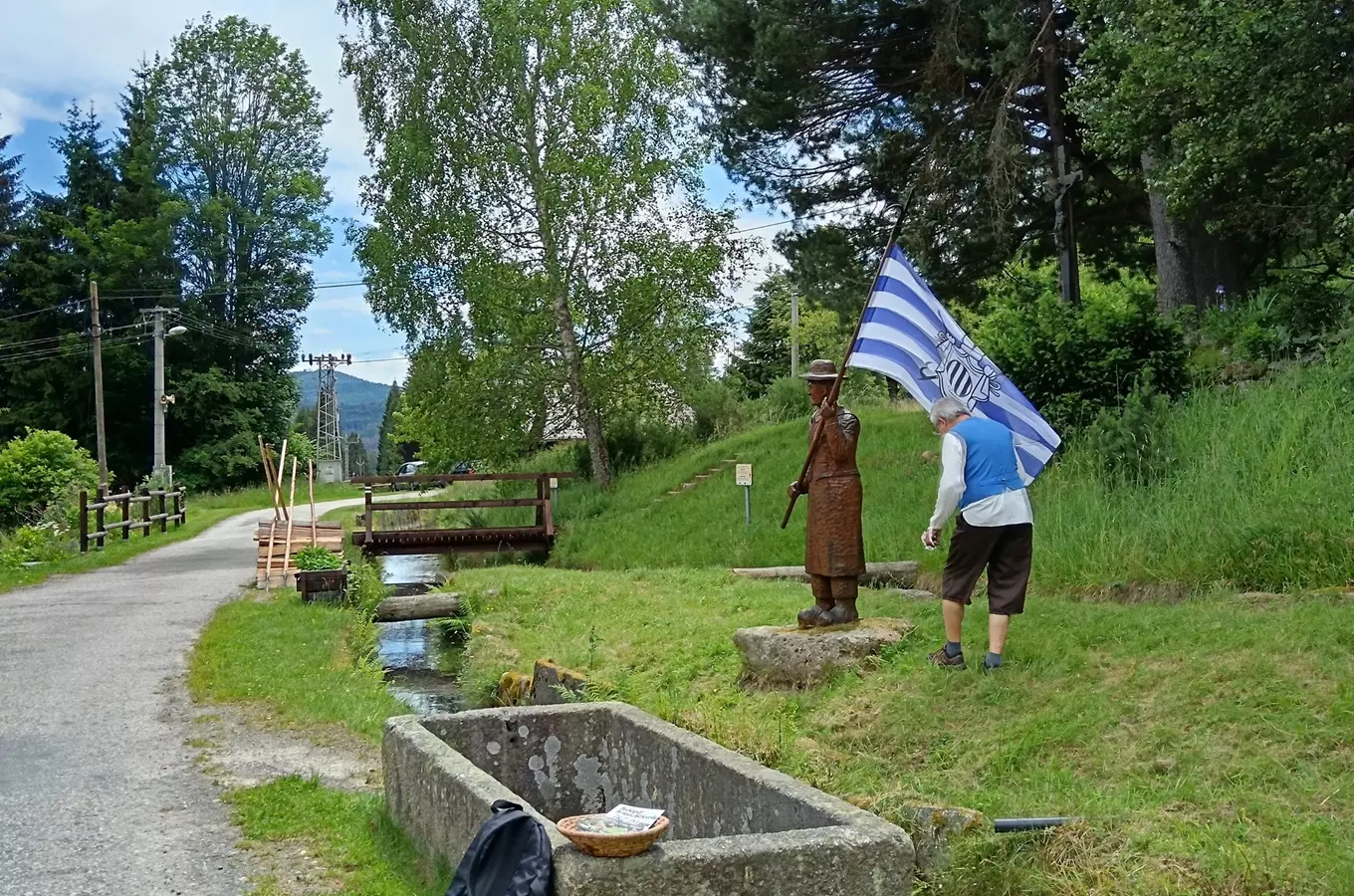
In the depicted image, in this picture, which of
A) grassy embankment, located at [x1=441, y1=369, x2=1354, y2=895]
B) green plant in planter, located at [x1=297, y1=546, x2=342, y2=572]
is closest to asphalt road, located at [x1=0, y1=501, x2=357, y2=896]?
green plant in planter, located at [x1=297, y1=546, x2=342, y2=572]

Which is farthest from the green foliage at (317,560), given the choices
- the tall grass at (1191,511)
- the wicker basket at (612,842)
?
the wicker basket at (612,842)

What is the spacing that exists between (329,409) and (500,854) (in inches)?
2694

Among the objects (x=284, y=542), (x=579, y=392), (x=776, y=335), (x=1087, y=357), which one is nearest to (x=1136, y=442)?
(x=1087, y=357)

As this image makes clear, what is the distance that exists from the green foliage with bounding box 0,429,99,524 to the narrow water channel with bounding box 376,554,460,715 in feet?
42.1

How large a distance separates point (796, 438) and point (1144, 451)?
11.2m

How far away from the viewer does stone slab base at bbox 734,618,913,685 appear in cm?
763

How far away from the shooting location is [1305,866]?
4293 millimetres

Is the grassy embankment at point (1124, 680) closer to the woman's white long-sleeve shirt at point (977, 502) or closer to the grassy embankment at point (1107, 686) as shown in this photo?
the grassy embankment at point (1107, 686)

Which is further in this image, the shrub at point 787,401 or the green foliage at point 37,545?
the shrub at point 787,401

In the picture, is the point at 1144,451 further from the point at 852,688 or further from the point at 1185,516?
the point at 852,688

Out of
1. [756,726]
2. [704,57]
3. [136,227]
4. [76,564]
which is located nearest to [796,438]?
[704,57]

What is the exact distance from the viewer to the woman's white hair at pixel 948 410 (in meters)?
6.93

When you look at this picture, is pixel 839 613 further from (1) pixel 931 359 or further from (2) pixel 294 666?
(2) pixel 294 666

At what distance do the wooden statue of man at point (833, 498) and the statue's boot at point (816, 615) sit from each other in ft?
0.41
